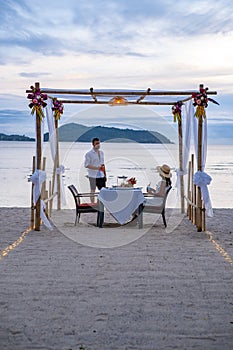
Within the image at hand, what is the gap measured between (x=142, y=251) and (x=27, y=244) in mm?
1490

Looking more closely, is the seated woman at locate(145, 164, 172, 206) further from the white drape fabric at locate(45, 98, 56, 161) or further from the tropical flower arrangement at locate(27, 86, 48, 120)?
the tropical flower arrangement at locate(27, 86, 48, 120)

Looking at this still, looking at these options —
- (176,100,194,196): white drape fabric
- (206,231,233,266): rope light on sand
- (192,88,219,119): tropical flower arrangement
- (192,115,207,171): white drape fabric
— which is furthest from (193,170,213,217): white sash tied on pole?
(176,100,194,196): white drape fabric

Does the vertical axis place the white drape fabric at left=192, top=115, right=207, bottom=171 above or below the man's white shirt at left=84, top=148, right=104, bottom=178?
above

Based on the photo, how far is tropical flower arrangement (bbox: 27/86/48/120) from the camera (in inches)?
334

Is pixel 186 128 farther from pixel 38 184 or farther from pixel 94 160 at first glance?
pixel 38 184

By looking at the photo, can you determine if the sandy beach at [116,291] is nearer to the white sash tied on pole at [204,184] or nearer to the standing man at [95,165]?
the white sash tied on pole at [204,184]

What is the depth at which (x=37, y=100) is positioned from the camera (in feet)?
27.9

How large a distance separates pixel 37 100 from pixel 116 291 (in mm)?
4131

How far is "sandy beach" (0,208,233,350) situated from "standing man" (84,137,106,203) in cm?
247

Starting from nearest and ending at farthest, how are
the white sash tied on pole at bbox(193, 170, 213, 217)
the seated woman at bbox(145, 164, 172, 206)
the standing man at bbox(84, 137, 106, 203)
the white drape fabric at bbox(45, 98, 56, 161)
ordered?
the white sash tied on pole at bbox(193, 170, 213, 217)
the seated woman at bbox(145, 164, 172, 206)
the white drape fabric at bbox(45, 98, 56, 161)
the standing man at bbox(84, 137, 106, 203)

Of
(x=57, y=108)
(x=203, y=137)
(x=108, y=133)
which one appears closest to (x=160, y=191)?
(x=203, y=137)

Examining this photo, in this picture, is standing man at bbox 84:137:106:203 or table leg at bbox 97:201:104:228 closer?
table leg at bbox 97:201:104:228

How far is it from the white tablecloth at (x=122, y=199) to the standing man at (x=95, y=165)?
5.77ft

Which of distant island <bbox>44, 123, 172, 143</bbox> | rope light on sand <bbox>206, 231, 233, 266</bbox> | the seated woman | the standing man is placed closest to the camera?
rope light on sand <bbox>206, 231, 233, 266</bbox>
